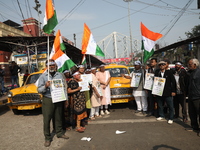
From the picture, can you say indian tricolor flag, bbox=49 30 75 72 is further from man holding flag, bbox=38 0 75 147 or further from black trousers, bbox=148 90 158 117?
black trousers, bbox=148 90 158 117

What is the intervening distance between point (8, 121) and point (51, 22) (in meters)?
4.35

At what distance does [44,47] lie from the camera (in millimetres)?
15977

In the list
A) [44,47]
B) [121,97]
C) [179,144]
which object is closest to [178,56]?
[44,47]

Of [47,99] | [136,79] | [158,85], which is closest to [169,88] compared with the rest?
[158,85]

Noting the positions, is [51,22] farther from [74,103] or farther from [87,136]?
[87,136]

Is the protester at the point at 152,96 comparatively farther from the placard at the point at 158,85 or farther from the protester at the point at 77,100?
the protester at the point at 77,100

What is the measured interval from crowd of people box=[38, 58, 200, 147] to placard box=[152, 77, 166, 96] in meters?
0.09

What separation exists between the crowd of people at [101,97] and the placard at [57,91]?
A: 0.40 ft

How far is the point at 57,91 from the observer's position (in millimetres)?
3969

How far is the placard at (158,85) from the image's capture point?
502cm

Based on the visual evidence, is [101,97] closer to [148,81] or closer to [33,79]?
[148,81]

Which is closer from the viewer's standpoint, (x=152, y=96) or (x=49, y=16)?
(x=49, y=16)

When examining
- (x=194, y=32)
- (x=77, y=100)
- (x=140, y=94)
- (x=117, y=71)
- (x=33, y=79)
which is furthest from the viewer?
(x=194, y=32)

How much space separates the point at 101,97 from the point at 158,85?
6.87 ft
